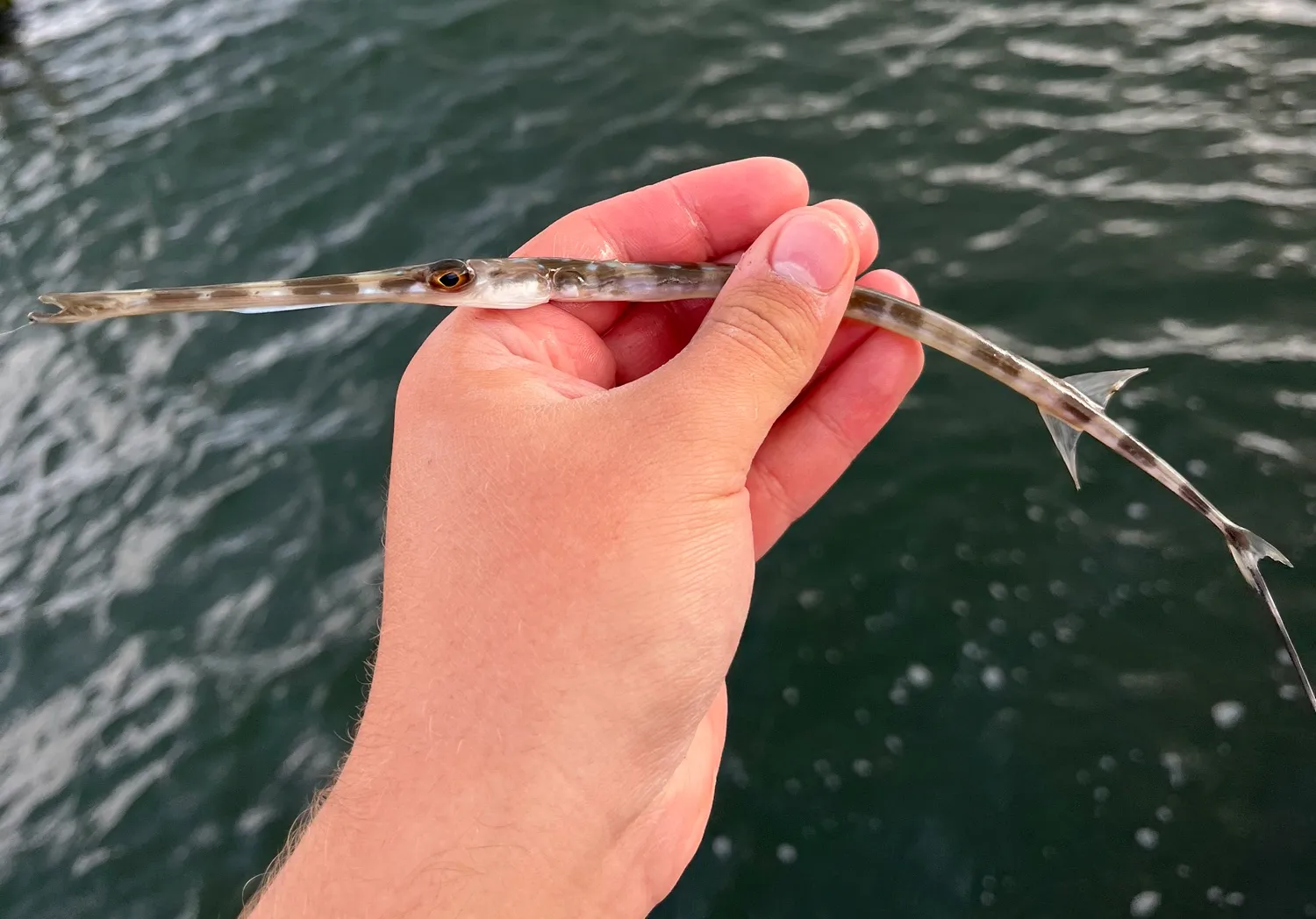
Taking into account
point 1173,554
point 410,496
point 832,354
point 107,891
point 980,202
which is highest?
point 410,496

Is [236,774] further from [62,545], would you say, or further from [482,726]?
[482,726]

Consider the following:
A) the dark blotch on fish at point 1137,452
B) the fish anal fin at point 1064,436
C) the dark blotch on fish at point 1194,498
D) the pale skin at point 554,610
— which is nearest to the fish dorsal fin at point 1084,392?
the fish anal fin at point 1064,436

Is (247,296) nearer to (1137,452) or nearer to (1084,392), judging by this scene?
(1084,392)

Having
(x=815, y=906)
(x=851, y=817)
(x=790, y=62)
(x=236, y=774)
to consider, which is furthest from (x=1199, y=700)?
(x=790, y=62)

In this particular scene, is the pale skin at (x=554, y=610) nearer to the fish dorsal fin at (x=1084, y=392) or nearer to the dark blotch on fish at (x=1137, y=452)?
the fish dorsal fin at (x=1084, y=392)

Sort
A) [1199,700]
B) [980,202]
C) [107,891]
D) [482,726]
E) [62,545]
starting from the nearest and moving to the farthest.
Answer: [482,726], [1199,700], [107,891], [62,545], [980,202]

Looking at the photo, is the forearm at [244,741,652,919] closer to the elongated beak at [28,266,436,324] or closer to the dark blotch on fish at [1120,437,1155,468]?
the elongated beak at [28,266,436,324]
